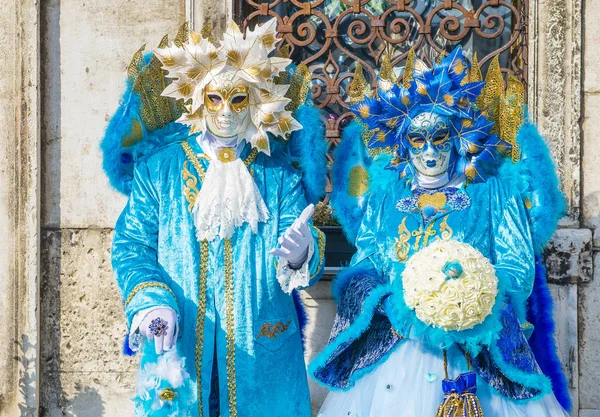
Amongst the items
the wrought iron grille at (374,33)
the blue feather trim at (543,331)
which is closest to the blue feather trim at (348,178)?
the wrought iron grille at (374,33)

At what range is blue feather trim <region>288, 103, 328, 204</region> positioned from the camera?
4.06m

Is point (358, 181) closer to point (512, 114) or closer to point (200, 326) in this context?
point (512, 114)

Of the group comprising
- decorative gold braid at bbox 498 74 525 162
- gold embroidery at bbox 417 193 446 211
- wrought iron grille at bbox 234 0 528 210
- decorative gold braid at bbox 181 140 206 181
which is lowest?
gold embroidery at bbox 417 193 446 211

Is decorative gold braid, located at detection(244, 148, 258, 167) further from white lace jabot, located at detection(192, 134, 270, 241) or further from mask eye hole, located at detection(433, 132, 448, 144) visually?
mask eye hole, located at detection(433, 132, 448, 144)

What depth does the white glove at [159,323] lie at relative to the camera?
3.63 meters

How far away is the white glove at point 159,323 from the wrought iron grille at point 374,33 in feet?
5.29

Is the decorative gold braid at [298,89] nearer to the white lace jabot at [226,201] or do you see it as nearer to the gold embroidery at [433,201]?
the white lace jabot at [226,201]

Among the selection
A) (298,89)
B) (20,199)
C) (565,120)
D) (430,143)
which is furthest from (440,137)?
(20,199)

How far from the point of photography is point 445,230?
156 inches

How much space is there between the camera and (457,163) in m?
4.04

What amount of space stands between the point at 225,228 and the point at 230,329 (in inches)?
15.7

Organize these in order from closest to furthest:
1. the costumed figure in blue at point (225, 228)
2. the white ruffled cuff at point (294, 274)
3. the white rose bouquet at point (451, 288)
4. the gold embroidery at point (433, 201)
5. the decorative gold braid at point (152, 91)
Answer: the white rose bouquet at point (451, 288) < the white ruffled cuff at point (294, 274) < the costumed figure in blue at point (225, 228) < the gold embroidery at point (433, 201) < the decorative gold braid at point (152, 91)

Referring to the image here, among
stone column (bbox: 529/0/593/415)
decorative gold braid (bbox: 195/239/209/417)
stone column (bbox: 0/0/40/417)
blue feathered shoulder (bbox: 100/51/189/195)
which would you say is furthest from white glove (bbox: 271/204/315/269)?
stone column (bbox: 0/0/40/417)

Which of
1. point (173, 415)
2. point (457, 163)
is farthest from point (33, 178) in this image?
point (457, 163)
